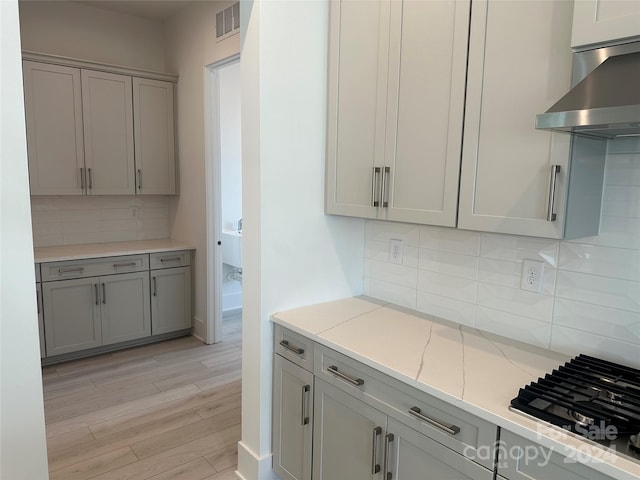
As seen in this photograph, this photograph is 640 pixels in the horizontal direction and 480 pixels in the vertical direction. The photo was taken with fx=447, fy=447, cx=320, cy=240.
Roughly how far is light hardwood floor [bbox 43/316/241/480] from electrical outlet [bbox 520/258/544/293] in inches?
69.9

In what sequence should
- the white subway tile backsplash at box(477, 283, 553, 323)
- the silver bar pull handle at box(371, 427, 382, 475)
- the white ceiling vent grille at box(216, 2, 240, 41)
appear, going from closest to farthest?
the silver bar pull handle at box(371, 427, 382, 475), the white subway tile backsplash at box(477, 283, 553, 323), the white ceiling vent grille at box(216, 2, 240, 41)

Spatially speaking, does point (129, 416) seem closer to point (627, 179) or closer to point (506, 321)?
point (506, 321)

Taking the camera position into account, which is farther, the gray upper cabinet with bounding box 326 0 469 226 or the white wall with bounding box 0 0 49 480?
the gray upper cabinet with bounding box 326 0 469 226

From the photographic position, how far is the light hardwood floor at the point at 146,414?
8.02ft

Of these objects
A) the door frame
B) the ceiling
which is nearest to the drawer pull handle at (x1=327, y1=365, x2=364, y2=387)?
the door frame

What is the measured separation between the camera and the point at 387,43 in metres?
1.93

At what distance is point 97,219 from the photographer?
13.8ft

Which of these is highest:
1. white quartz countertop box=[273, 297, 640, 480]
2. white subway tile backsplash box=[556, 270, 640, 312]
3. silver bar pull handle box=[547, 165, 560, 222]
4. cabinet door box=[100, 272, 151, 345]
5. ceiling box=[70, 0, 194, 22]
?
ceiling box=[70, 0, 194, 22]

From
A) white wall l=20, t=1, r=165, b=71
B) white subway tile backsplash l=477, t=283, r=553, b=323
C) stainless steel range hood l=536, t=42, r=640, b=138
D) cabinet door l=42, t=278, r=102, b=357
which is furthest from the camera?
white wall l=20, t=1, r=165, b=71

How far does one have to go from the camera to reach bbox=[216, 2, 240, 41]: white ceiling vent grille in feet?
11.2

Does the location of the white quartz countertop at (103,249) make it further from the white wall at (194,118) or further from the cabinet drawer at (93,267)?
the white wall at (194,118)

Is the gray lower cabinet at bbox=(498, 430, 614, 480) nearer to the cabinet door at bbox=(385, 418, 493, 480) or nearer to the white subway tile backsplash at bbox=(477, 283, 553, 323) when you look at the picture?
the cabinet door at bbox=(385, 418, 493, 480)

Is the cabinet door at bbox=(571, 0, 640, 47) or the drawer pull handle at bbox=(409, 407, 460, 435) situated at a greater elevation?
the cabinet door at bbox=(571, 0, 640, 47)

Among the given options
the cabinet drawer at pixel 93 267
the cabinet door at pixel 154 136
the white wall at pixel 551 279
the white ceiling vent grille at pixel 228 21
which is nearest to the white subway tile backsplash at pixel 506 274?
the white wall at pixel 551 279
